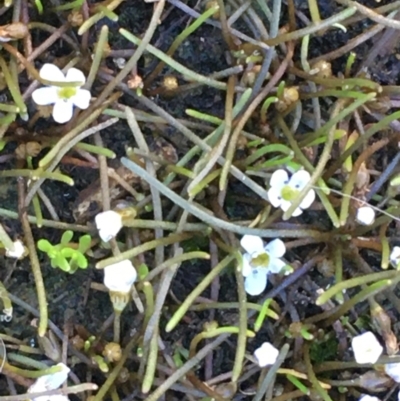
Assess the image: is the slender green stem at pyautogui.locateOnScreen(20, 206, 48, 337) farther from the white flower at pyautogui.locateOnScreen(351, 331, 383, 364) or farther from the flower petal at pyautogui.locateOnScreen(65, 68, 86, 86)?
the white flower at pyautogui.locateOnScreen(351, 331, 383, 364)

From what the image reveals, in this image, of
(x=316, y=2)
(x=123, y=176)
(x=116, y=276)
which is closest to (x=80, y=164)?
(x=123, y=176)

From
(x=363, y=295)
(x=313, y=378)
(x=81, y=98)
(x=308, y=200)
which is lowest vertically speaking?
(x=313, y=378)

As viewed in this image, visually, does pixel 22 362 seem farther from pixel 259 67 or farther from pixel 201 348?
pixel 259 67

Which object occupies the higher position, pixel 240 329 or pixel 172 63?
pixel 172 63

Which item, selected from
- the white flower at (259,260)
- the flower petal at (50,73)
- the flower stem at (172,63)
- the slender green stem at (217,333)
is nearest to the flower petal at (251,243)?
the white flower at (259,260)

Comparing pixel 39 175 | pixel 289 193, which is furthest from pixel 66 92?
pixel 289 193

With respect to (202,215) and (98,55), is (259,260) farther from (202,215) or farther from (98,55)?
(98,55)
